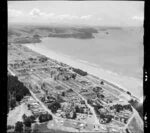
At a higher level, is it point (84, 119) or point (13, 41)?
point (13, 41)

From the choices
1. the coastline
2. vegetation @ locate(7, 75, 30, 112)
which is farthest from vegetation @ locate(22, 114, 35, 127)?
the coastline

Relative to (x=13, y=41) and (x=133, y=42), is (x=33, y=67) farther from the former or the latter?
(x=133, y=42)

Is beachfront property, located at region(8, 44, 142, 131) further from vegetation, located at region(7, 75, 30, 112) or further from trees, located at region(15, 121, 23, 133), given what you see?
trees, located at region(15, 121, 23, 133)

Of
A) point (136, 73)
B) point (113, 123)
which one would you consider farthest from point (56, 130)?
point (136, 73)

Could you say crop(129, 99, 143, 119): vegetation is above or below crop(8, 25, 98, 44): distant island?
below

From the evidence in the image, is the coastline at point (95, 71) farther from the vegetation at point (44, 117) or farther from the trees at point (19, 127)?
the trees at point (19, 127)

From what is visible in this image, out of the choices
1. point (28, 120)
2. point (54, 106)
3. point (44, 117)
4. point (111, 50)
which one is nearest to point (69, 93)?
point (54, 106)

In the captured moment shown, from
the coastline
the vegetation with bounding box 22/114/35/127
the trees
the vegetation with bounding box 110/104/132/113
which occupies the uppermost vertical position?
the coastline

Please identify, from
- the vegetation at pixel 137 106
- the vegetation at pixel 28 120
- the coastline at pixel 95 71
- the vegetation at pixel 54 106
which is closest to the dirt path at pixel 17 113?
the vegetation at pixel 28 120
